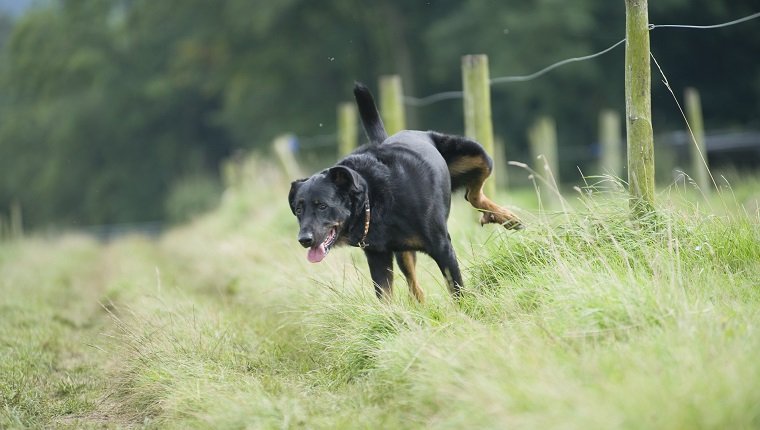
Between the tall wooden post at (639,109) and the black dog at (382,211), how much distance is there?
1186mm

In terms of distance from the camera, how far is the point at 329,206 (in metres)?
5.46

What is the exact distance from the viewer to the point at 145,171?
151 ft

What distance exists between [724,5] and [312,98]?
16.2 m

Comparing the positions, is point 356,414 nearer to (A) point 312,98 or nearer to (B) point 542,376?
(B) point 542,376

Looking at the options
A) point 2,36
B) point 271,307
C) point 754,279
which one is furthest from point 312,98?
point 2,36

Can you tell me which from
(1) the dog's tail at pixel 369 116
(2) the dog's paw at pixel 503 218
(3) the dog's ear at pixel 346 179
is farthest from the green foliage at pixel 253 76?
(3) the dog's ear at pixel 346 179

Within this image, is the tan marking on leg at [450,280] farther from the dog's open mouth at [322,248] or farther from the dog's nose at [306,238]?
the dog's nose at [306,238]

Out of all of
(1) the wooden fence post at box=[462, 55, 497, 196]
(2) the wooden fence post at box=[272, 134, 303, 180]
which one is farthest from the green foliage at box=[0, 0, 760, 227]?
(1) the wooden fence post at box=[462, 55, 497, 196]

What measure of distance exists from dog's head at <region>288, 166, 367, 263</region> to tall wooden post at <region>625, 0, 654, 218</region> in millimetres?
1645

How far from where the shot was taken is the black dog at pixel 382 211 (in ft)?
17.9

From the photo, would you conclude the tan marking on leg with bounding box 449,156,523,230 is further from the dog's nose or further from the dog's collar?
the dog's nose

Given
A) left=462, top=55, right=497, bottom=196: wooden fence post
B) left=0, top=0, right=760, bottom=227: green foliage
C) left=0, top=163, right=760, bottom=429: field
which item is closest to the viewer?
left=0, top=163, right=760, bottom=429: field

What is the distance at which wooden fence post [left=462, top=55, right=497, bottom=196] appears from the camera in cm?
754

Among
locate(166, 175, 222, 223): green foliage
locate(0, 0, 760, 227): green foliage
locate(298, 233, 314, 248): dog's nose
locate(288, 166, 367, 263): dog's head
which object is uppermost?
locate(288, 166, 367, 263): dog's head
